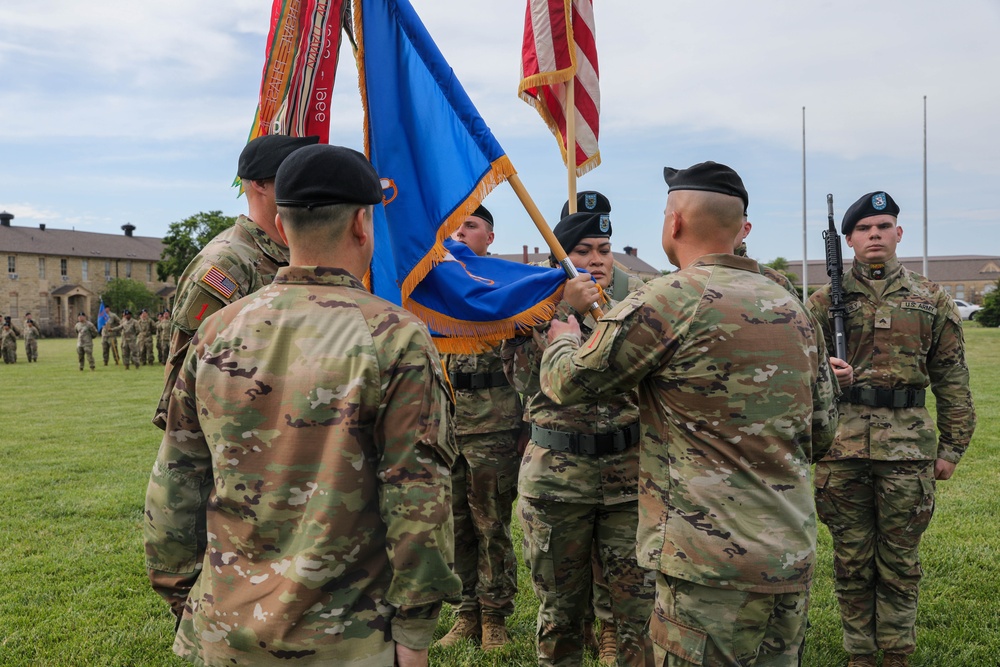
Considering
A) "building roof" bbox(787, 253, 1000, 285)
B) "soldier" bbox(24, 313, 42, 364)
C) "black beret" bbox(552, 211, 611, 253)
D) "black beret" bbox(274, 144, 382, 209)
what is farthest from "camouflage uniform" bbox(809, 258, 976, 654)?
"building roof" bbox(787, 253, 1000, 285)

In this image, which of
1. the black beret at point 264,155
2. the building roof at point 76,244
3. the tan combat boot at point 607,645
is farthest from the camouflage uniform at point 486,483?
the building roof at point 76,244

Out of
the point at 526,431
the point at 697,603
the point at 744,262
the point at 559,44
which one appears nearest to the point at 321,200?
the point at 744,262

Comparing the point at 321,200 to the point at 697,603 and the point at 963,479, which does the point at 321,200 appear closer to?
the point at 697,603

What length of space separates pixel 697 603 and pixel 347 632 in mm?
1295

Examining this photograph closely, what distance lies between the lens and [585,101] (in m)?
4.14

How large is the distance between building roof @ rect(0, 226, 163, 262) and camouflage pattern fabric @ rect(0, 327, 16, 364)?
51.6m

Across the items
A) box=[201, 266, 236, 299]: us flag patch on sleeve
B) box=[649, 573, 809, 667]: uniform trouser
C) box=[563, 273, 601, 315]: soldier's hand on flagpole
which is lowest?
box=[649, 573, 809, 667]: uniform trouser

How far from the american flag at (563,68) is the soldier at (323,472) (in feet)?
6.87

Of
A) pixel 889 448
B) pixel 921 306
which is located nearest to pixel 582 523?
pixel 889 448

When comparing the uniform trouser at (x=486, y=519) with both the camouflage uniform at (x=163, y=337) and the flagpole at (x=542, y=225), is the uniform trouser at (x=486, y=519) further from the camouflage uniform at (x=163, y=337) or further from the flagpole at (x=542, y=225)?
the camouflage uniform at (x=163, y=337)

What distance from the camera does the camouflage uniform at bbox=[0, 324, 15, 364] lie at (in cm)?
2797

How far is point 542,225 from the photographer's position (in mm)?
3543

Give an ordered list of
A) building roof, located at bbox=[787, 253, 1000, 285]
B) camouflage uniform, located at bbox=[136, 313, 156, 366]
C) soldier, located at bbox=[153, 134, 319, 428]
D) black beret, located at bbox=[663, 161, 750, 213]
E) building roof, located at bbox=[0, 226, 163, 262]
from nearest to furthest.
Answer: black beret, located at bbox=[663, 161, 750, 213], soldier, located at bbox=[153, 134, 319, 428], camouflage uniform, located at bbox=[136, 313, 156, 366], building roof, located at bbox=[0, 226, 163, 262], building roof, located at bbox=[787, 253, 1000, 285]

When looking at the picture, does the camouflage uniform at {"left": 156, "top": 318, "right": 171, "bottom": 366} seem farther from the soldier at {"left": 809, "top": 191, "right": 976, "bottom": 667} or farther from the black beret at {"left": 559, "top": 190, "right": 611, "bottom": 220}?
the soldier at {"left": 809, "top": 191, "right": 976, "bottom": 667}
